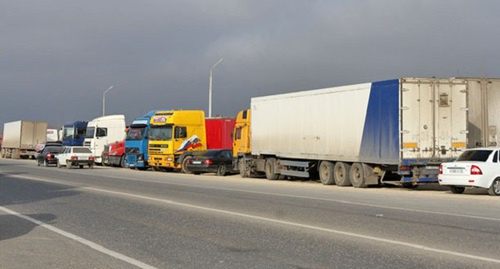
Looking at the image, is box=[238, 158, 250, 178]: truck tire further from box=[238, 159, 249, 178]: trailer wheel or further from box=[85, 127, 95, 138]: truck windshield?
box=[85, 127, 95, 138]: truck windshield

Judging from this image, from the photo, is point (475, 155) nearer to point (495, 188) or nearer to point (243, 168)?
point (495, 188)

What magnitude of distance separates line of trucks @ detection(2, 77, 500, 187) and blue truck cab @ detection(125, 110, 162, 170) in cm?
1065

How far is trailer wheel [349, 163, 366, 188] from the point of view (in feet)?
76.8

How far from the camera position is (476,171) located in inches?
771

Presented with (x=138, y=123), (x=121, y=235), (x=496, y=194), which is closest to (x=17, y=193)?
(x=121, y=235)

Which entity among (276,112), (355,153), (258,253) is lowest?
(258,253)

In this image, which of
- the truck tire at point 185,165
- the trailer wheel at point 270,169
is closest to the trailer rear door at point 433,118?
the trailer wheel at point 270,169

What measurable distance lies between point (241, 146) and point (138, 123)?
11.1 m

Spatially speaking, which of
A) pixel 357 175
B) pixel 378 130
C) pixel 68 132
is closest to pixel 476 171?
pixel 378 130

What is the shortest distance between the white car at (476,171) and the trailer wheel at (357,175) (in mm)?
3651

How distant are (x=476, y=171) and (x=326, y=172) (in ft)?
24.4

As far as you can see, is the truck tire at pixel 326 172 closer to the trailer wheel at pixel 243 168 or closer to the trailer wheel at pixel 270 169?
the trailer wheel at pixel 270 169

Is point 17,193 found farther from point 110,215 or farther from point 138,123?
point 138,123

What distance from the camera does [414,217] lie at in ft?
44.0
